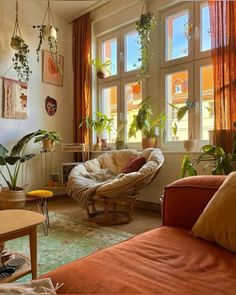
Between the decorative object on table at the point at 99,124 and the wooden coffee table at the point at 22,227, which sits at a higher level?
the decorative object on table at the point at 99,124

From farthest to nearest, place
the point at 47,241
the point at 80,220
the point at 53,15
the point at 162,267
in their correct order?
the point at 53,15 → the point at 80,220 → the point at 47,241 → the point at 162,267

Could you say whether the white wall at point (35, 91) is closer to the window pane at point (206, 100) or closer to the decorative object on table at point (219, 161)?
the window pane at point (206, 100)

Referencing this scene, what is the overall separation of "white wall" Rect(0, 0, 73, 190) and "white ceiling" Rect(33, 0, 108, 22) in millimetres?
136

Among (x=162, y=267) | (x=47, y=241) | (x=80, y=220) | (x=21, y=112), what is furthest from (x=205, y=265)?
(x=21, y=112)

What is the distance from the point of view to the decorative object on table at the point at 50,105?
4633 millimetres

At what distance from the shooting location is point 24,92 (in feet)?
14.0

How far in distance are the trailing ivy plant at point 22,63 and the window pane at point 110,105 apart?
4.53 feet

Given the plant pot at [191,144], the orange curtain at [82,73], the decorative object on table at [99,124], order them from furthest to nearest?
the orange curtain at [82,73] < the decorative object on table at [99,124] < the plant pot at [191,144]

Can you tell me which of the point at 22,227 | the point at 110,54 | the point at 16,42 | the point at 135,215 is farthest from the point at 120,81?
the point at 22,227

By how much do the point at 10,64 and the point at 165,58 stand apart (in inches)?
97.6

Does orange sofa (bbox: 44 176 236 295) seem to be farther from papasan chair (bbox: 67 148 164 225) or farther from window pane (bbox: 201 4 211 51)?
window pane (bbox: 201 4 211 51)

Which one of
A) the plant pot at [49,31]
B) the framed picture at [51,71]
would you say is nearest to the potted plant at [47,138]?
the framed picture at [51,71]

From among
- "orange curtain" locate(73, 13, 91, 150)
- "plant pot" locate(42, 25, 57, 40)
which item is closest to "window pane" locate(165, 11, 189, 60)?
"orange curtain" locate(73, 13, 91, 150)

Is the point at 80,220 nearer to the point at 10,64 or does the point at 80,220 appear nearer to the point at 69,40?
the point at 10,64
